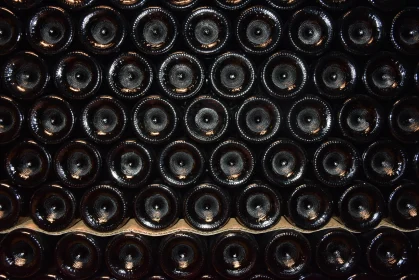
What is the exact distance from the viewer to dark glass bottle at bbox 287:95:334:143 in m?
2.17

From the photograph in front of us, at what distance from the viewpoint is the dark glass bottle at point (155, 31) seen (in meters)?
2.12

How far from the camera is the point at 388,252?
7.50 feet

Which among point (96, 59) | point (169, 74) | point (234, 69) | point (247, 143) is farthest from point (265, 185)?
point (96, 59)

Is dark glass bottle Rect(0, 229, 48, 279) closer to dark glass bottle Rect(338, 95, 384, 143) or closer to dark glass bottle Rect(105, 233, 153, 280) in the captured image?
dark glass bottle Rect(105, 233, 153, 280)

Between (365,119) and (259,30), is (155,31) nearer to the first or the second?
(259,30)

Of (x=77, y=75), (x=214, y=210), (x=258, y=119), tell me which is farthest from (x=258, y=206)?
(x=77, y=75)

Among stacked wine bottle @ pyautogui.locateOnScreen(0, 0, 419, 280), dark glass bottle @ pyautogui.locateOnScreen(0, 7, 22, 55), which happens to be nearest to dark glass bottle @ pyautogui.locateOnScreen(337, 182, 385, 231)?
stacked wine bottle @ pyautogui.locateOnScreen(0, 0, 419, 280)

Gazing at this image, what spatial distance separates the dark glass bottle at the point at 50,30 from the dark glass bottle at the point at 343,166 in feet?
4.93

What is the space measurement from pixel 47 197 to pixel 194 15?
51.2 inches

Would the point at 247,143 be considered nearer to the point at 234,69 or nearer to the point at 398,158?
the point at 234,69

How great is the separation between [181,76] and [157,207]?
75 cm

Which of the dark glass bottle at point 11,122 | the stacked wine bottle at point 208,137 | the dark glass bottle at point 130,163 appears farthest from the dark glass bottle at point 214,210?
the dark glass bottle at point 11,122

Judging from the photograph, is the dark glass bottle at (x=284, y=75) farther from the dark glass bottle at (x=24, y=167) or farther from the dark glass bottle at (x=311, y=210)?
the dark glass bottle at (x=24, y=167)

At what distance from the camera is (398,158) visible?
2.24 m
